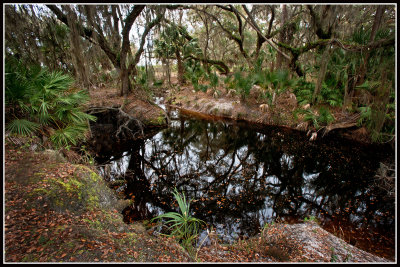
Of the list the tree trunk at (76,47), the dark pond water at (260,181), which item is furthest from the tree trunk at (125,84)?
the dark pond water at (260,181)

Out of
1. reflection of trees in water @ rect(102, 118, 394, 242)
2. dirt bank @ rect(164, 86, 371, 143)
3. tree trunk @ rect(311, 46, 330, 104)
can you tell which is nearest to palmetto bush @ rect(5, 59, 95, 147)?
reflection of trees in water @ rect(102, 118, 394, 242)

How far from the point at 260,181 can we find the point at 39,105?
573cm

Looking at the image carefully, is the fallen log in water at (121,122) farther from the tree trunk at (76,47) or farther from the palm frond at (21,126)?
the palm frond at (21,126)

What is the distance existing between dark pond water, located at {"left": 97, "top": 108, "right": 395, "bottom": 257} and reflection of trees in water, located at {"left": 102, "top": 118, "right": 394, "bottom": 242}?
0.02 metres

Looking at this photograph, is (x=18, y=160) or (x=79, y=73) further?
(x=79, y=73)

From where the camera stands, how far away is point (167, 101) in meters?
15.9

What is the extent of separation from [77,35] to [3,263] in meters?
6.77

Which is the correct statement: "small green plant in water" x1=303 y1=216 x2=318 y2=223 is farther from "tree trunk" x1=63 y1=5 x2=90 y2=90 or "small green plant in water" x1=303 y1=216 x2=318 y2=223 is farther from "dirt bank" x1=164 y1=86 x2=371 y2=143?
"tree trunk" x1=63 y1=5 x2=90 y2=90

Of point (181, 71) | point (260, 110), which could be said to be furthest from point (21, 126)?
point (181, 71)

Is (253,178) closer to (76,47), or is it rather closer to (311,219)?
(311,219)

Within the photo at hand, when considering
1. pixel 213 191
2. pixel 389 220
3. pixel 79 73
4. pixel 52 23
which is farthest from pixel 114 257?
pixel 52 23

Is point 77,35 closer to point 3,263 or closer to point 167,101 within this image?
point 3,263

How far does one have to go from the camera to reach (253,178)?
5484 mm

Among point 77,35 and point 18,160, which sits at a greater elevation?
point 77,35
